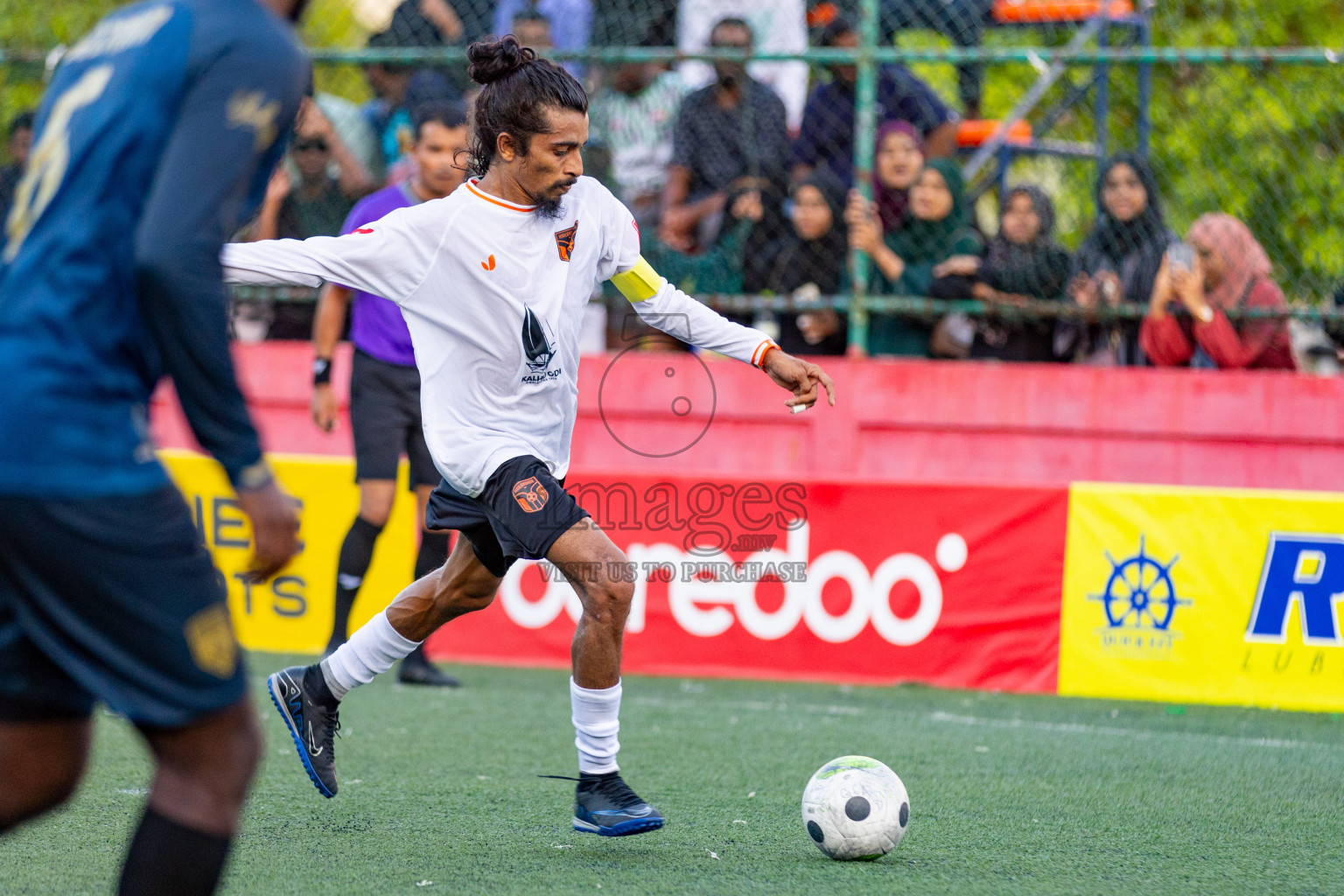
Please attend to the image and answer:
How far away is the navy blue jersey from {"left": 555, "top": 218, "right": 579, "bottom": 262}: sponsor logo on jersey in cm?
200

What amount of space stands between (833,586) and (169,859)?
17.7 feet

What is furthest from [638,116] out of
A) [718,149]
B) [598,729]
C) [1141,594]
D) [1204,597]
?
[598,729]

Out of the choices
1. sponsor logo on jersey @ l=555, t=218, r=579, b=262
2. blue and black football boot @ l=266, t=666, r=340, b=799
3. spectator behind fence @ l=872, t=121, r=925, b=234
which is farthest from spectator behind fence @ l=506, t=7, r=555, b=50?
blue and black football boot @ l=266, t=666, r=340, b=799

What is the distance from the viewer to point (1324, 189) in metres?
8.52

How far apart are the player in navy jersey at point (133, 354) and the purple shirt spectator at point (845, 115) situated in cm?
697

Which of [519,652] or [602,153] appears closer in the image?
[519,652]

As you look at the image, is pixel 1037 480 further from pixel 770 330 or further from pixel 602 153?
pixel 602 153

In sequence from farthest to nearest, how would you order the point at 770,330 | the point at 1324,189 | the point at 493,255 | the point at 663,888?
1. the point at 770,330
2. the point at 1324,189
3. the point at 493,255
4. the point at 663,888

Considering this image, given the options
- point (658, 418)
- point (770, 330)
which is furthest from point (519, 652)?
point (770, 330)

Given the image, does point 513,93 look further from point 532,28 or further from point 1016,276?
point 532,28

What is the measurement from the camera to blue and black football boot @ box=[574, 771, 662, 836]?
408 cm

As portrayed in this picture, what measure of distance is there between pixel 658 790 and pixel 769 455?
410 centimetres

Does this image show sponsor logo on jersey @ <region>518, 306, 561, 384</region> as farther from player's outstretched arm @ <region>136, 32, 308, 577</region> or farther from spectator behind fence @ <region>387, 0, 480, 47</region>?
spectator behind fence @ <region>387, 0, 480, 47</region>

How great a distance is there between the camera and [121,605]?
2.24 m
